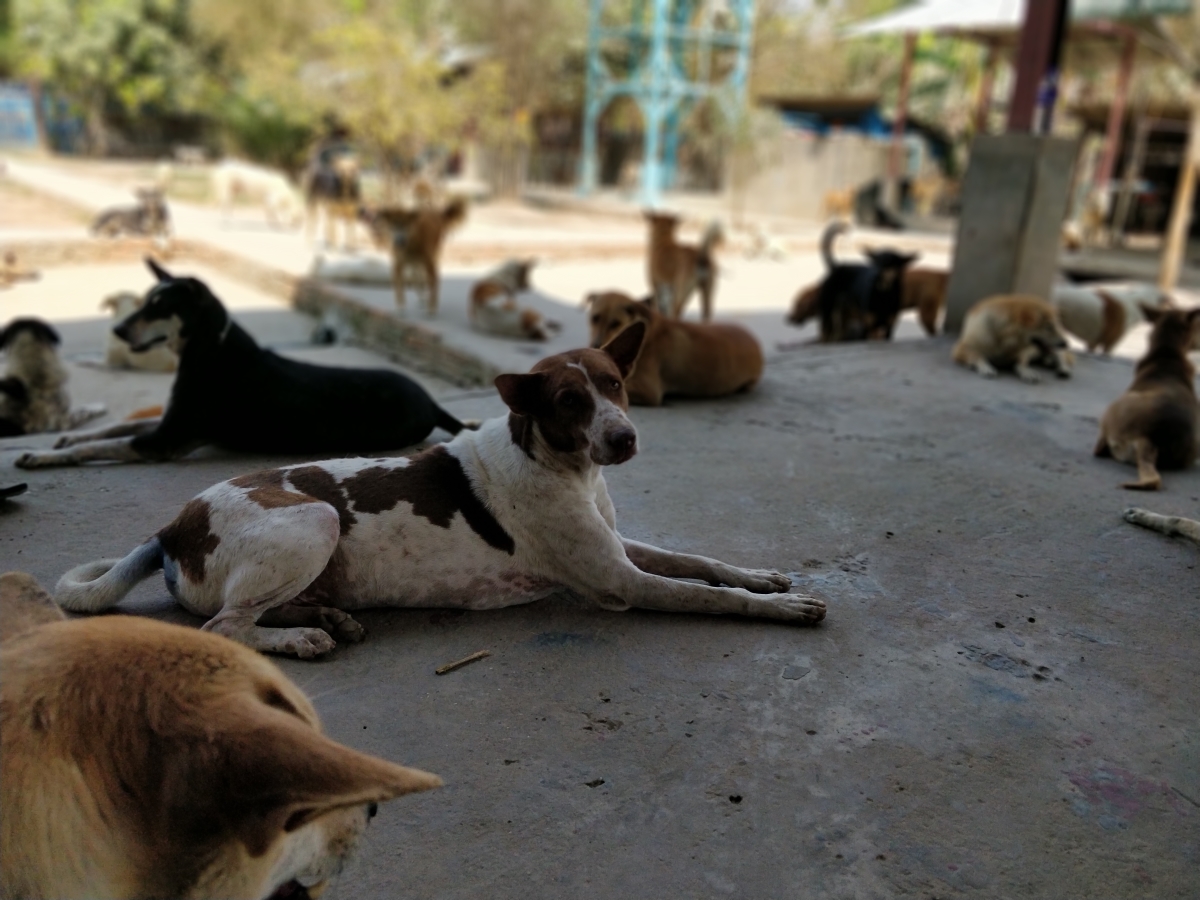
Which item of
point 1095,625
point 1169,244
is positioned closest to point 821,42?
point 1169,244

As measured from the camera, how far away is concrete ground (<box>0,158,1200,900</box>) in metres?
2.14

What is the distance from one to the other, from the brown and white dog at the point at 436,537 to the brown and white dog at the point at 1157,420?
2.97 m

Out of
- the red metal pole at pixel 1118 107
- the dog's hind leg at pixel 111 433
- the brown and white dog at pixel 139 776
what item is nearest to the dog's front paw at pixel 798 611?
the brown and white dog at pixel 139 776

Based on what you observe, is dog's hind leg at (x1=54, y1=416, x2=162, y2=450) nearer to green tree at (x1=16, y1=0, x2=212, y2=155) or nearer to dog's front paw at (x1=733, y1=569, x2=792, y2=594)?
dog's front paw at (x1=733, y1=569, x2=792, y2=594)

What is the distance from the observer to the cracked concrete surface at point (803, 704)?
2139 millimetres

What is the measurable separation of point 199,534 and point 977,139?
8428 mm

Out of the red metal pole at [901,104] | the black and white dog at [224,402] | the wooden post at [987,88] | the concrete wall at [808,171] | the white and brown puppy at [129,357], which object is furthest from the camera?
the concrete wall at [808,171]

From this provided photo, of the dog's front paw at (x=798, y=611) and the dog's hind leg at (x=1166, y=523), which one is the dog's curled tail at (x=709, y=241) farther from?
the dog's front paw at (x=798, y=611)

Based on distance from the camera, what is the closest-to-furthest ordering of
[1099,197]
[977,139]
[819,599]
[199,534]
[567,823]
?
[567,823], [199,534], [819,599], [977,139], [1099,197]

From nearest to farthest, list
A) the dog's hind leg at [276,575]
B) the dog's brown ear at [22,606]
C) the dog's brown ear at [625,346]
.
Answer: the dog's brown ear at [22,606], the dog's hind leg at [276,575], the dog's brown ear at [625,346]

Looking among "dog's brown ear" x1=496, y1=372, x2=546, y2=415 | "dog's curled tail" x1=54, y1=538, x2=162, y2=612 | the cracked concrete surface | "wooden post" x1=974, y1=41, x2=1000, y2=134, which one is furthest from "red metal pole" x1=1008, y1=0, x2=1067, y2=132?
"wooden post" x1=974, y1=41, x2=1000, y2=134

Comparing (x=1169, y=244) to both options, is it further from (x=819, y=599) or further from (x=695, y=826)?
(x=695, y=826)

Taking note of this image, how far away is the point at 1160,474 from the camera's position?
5.10 meters

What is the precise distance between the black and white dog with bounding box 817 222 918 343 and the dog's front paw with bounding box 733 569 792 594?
20.9 feet
